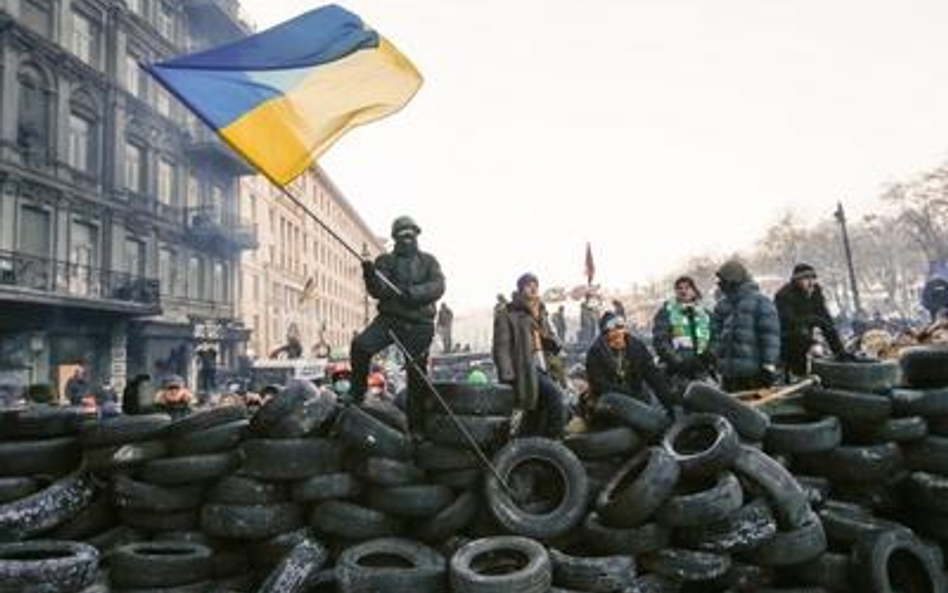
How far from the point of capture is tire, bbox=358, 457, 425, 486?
5715 mm

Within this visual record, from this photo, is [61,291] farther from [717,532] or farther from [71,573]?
[717,532]

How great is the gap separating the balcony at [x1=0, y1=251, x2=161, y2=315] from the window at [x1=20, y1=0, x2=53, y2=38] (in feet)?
27.4

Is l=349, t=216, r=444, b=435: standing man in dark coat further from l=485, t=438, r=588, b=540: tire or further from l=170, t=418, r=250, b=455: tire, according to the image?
l=170, t=418, r=250, b=455: tire

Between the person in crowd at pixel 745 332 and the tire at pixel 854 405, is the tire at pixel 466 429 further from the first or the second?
the tire at pixel 854 405

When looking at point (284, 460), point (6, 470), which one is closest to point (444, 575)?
point (284, 460)

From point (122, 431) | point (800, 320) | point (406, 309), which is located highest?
point (406, 309)

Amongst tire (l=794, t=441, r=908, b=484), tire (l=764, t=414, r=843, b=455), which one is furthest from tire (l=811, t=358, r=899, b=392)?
tire (l=794, t=441, r=908, b=484)

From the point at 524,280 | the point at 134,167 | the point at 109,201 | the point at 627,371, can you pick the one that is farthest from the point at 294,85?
the point at 134,167

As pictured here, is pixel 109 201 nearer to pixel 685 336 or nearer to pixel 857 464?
pixel 685 336

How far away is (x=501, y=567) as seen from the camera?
5.19m

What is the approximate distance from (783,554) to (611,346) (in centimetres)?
218

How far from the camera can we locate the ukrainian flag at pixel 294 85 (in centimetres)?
666

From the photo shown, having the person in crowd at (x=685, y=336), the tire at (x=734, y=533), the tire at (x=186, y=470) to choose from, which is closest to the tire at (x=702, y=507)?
the tire at (x=734, y=533)

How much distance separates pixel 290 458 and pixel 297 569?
881mm
